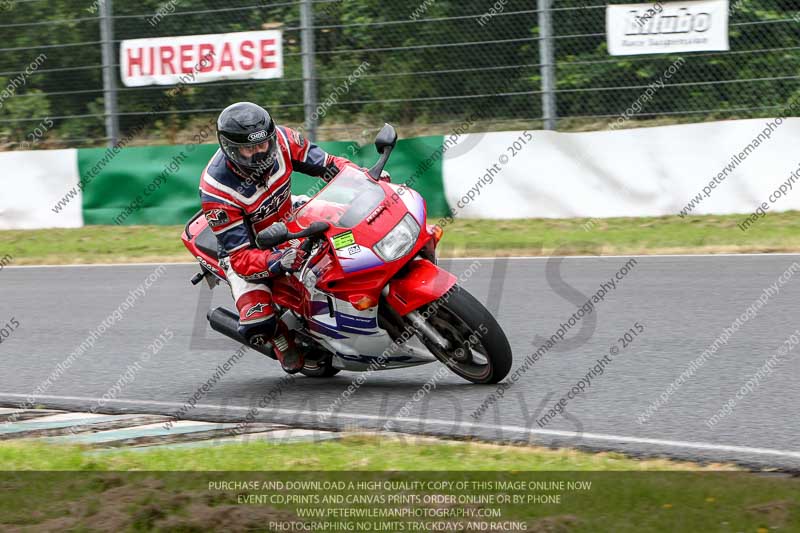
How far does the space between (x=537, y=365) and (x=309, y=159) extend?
2.00 meters

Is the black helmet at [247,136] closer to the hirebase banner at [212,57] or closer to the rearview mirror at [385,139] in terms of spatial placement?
the rearview mirror at [385,139]

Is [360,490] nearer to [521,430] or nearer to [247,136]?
[521,430]

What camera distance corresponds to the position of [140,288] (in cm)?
1139

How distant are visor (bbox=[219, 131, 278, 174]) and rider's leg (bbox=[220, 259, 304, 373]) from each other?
727 mm

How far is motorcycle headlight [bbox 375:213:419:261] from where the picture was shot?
6656mm

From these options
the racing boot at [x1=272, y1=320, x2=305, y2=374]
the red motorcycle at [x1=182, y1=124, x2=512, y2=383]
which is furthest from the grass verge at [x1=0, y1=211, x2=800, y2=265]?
the red motorcycle at [x1=182, y1=124, x2=512, y2=383]

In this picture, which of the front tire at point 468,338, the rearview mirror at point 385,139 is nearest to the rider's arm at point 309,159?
the rearview mirror at point 385,139

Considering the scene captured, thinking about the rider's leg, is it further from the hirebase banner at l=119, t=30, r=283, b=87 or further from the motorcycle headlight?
the hirebase banner at l=119, t=30, r=283, b=87

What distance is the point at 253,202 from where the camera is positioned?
7.10 meters

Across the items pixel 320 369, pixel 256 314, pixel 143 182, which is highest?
pixel 256 314

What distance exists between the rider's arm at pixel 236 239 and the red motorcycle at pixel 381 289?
16cm

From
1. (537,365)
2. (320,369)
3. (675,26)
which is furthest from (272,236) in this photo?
(675,26)

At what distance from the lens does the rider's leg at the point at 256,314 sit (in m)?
7.16

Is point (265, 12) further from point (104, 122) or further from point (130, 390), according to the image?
point (130, 390)
